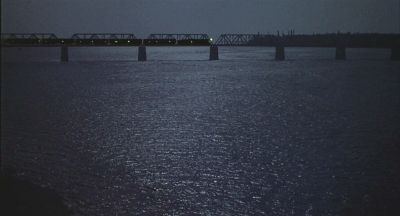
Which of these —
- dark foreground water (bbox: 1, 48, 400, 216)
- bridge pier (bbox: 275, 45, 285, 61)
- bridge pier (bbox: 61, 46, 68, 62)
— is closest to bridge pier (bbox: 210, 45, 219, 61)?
bridge pier (bbox: 275, 45, 285, 61)

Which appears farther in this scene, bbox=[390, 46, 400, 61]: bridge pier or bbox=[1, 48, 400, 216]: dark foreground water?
bbox=[390, 46, 400, 61]: bridge pier

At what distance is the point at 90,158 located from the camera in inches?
348

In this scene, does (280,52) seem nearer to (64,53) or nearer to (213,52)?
Result: (213,52)

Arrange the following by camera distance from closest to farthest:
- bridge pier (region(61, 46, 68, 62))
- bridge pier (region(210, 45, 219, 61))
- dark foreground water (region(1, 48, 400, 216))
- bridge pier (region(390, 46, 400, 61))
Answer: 1. dark foreground water (region(1, 48, 400, 216))
2. bridge pier (region(61, 46, 68, 62))
3. bridge pier (region(390, 46, 400, 61))
4. bridge pier (region(210, 45, 219, 61))

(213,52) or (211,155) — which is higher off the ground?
(213,52)

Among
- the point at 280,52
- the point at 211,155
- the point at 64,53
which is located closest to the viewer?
the point at 211,155

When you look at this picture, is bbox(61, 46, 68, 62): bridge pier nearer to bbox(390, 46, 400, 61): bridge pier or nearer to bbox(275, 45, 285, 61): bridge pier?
bbox(275, 45, 285, 61): bridge pier

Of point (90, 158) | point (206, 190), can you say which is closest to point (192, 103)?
point (90, 158)

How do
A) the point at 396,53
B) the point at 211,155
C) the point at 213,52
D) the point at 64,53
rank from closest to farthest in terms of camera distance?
the point at 211,155, the point at 396,53, the point at 64,53, the point at 213,52

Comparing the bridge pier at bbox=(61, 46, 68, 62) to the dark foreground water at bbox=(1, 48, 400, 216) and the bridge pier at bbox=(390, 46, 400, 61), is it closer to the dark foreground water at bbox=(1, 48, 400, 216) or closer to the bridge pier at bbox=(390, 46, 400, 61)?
the bridge pier at bbox=(390, 46, 400, 61)

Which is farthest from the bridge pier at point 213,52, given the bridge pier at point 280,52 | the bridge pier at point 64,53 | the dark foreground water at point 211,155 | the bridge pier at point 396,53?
the dark foreground water at point 211,155

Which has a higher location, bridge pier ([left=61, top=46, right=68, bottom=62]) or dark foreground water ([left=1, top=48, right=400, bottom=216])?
bridge pier ([left=61, top=46, right=68, bottom=62])

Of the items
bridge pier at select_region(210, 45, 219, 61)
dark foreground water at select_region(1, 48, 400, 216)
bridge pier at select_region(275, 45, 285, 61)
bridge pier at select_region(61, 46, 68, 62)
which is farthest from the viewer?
bridge pier at select_region(210, 45, 219, 61)

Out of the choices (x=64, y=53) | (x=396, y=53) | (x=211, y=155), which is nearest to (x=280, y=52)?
(x=396, y=53)
